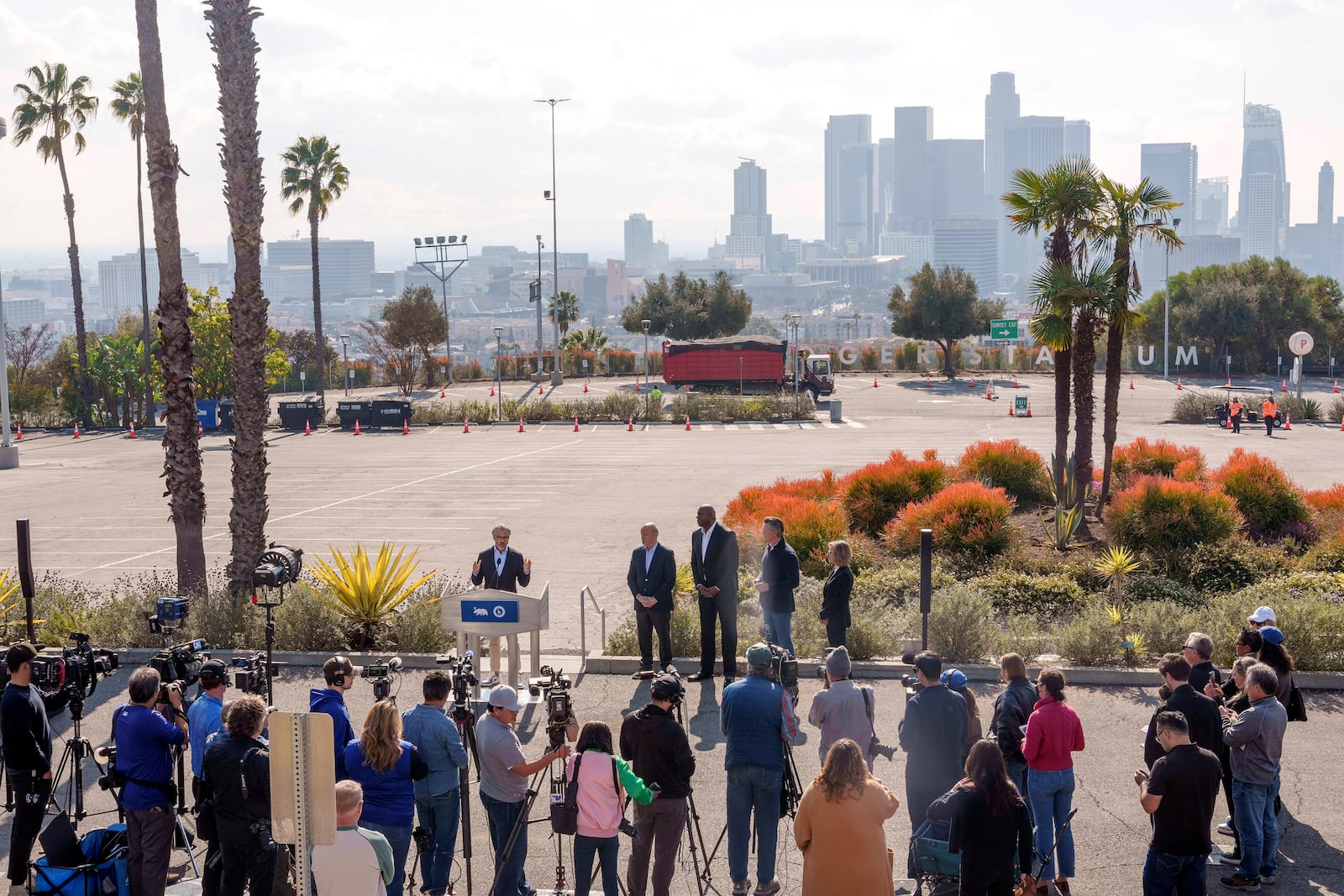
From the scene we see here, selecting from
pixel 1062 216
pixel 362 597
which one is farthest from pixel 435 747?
pixel 1062 216

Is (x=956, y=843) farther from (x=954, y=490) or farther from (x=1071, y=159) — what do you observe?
(x=1071, y=159)

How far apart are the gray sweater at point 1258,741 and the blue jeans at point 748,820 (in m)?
3.12

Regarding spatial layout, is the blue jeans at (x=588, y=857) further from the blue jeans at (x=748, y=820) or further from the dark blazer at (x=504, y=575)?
the dark blazer at (x=504, y=575)

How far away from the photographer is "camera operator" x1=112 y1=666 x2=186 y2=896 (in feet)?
24.6

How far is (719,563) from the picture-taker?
40.7 feet

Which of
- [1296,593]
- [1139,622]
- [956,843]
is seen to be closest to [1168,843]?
[956,843]

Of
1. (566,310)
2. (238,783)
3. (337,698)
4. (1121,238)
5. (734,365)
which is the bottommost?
(238,783)

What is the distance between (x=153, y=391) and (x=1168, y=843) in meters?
48.8

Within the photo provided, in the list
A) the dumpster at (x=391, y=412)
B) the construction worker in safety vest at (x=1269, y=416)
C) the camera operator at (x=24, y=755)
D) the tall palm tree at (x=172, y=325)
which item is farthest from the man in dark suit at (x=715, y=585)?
the dumpster at (x=391, y=412)

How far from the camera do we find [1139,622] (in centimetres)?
1352

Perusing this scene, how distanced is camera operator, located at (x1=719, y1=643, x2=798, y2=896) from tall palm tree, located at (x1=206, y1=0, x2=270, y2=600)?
31.1 ft

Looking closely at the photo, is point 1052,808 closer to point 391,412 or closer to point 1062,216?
point 1062,216

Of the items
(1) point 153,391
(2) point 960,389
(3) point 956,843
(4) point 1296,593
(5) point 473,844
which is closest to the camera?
(3) point 956,843

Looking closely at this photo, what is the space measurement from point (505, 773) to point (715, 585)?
17.4 ft
